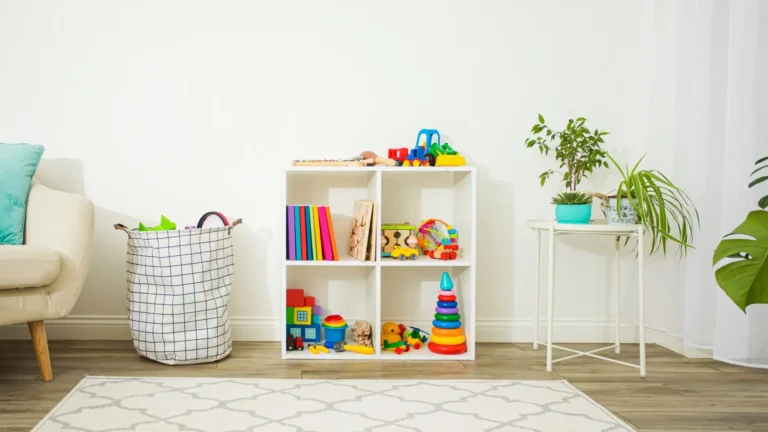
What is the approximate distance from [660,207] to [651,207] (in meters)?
0.03

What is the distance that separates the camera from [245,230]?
9.34ft

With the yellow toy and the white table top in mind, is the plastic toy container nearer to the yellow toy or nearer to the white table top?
the yellow toy

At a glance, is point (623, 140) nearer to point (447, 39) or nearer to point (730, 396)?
point (447, 39)

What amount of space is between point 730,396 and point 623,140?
1.24 meters

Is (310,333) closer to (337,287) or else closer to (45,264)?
(337,287)

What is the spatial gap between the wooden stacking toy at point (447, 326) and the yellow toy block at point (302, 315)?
1.68 ft

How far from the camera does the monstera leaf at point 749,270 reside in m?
1.69

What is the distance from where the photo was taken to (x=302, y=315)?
2.70 m

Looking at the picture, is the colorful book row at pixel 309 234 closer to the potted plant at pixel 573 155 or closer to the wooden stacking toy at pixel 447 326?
the wooden stacking toy at pixel 447 326

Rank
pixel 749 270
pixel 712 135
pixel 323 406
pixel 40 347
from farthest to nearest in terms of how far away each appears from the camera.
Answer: pixel 712 135, pixel 40 347, pixel 323 406, pixel 749 270

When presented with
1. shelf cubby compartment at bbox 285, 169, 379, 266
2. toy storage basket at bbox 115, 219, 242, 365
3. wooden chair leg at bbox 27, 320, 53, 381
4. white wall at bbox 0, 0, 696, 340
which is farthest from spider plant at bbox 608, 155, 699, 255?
wooden chair leg at bbox 27, 320, 53, 381

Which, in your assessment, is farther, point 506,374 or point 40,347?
point 506,374

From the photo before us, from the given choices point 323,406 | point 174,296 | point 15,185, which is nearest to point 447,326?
point 323,406

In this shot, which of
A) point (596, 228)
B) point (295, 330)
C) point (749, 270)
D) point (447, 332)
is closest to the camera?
point (749, 270)
